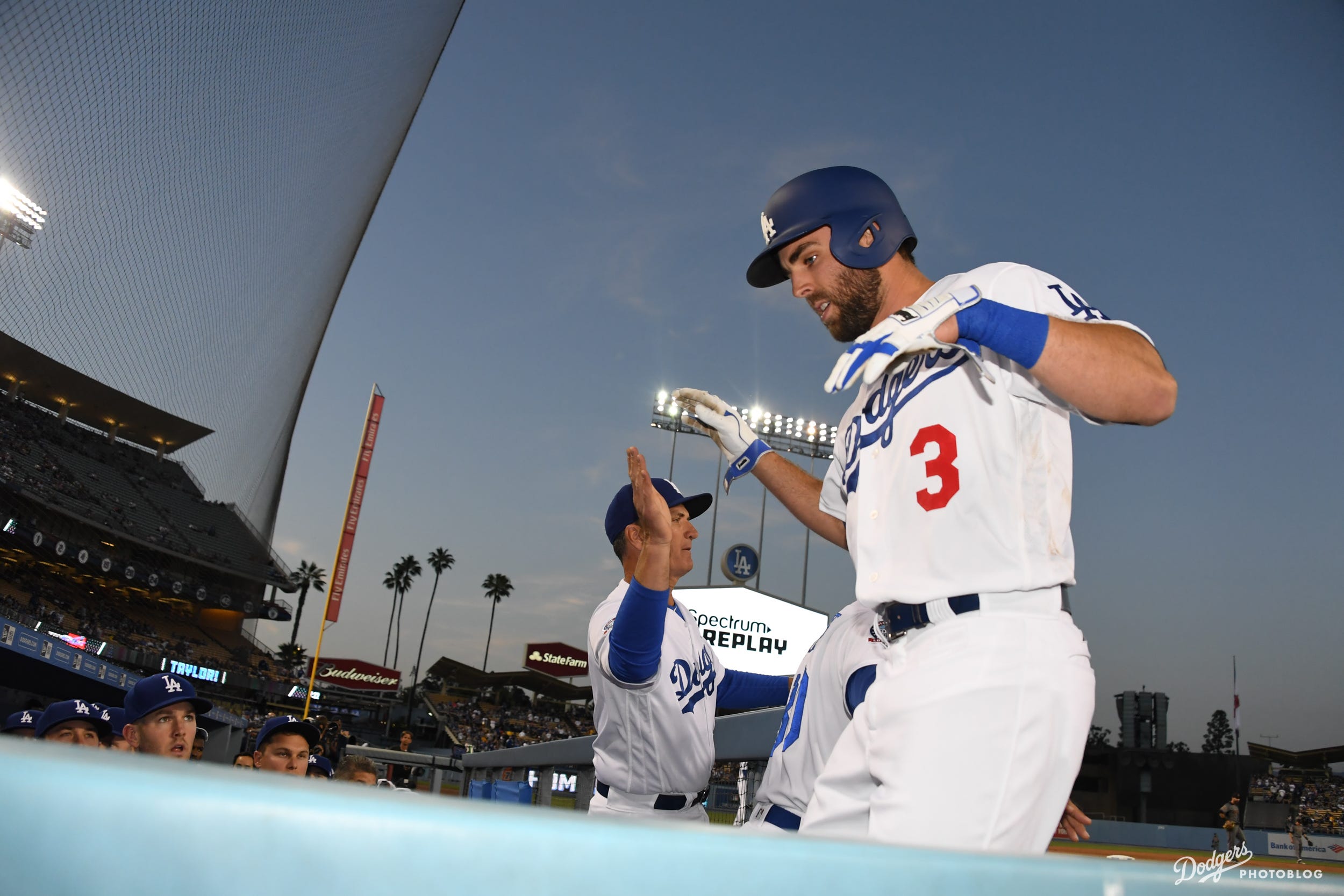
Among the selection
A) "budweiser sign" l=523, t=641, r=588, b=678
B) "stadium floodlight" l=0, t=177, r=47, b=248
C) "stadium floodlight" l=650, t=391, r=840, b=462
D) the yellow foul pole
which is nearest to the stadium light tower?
"stadium floodlight" l=650, t=391, r=840, b=462

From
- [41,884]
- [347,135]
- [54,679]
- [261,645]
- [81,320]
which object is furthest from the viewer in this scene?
[261,645]

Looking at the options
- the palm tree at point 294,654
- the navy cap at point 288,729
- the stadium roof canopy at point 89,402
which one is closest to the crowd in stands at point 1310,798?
the navy cap at point 288,729

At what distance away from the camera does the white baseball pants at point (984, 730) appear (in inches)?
54.7

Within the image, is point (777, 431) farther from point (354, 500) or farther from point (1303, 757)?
point (1303, 757)

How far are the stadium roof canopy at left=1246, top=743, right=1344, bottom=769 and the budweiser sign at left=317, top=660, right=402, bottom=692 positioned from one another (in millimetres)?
47008

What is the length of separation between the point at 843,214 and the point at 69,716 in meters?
6.23

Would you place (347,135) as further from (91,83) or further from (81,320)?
(81,320)

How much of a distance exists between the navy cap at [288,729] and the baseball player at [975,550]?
15.6ft

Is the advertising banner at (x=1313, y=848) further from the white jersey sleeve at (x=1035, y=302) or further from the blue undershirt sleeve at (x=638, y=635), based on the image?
the white jersey sleeve at (x=1035, y=302)

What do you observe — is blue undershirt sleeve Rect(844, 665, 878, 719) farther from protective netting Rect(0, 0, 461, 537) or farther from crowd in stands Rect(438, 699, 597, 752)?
crowd in stands Rect(438, 699, 597, 752)

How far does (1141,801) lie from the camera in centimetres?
3139

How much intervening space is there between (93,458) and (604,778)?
40.7 meters

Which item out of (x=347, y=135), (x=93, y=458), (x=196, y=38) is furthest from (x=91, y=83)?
(x=93, y=458)

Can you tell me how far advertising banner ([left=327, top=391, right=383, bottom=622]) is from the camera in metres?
15.0
